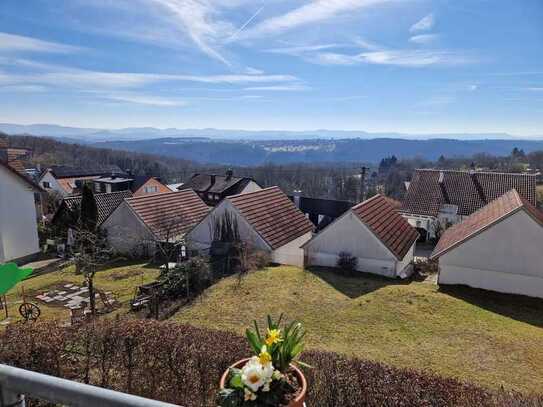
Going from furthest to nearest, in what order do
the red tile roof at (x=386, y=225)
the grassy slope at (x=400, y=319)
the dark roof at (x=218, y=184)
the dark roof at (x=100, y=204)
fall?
the dark roof at (x=218, y=184) → the dark roof at (x=100, y=204) → the red tile roof at (x=386, y=225) → the grassy slope at (x=400, y=319)

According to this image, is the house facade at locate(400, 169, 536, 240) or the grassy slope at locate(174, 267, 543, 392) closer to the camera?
the grassy slope at locate(174, 267, 543, 392)

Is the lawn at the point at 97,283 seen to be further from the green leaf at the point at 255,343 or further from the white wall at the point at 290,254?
the green leaf at the point at 255,343

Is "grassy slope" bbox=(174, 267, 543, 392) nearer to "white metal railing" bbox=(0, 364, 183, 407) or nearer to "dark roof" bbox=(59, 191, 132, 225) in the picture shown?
"white metal railing" bbox=(0, 364, 183, 407)

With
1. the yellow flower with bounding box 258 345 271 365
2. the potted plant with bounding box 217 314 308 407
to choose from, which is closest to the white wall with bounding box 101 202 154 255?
the potted plant with bounding box 217 314 308 407

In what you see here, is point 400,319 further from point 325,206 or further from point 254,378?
point 325,206

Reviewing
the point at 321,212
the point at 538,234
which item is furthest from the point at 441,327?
the point at 321,212

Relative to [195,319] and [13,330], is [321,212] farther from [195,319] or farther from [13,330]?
[13,330]

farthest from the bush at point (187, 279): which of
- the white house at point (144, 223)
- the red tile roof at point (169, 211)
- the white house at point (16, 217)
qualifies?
the white house at point (16, 217)
